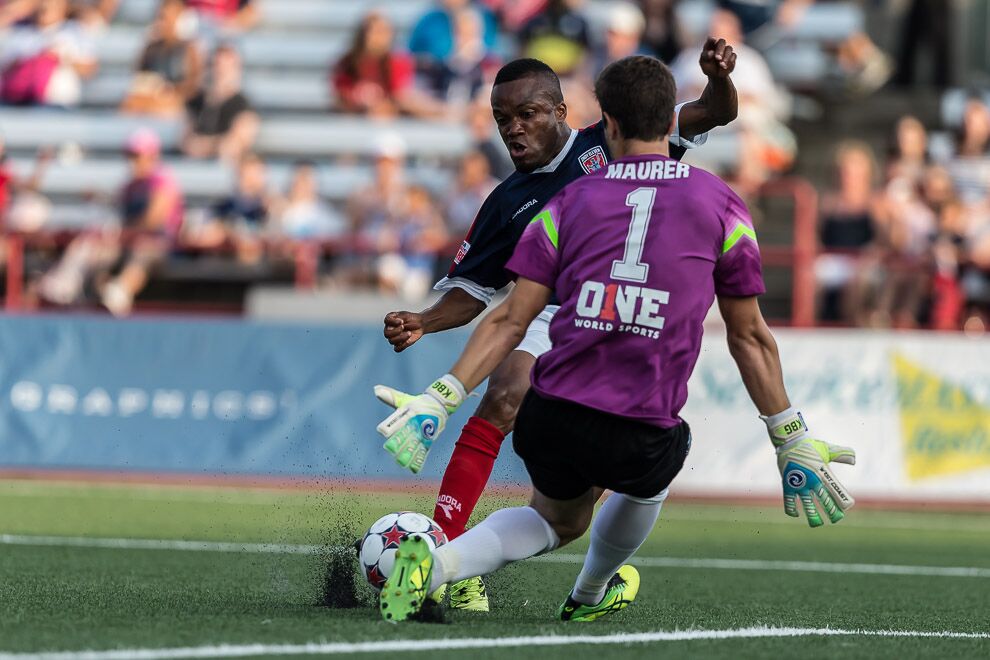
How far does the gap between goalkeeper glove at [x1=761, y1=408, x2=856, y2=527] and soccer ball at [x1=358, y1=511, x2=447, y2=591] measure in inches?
54.3

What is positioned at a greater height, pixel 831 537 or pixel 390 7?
pixel 390 7

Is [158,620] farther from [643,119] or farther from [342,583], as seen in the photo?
[643,119]

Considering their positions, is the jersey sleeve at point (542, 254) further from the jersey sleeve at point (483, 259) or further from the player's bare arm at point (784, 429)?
the jersey sleeve at point (483, 259)

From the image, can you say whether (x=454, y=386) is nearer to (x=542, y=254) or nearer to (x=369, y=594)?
(x=542, y=254)

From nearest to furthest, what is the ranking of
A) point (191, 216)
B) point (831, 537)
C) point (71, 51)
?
point (831, 537) < point (191, 216) < point (71, 51)

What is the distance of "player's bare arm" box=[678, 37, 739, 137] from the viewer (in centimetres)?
598

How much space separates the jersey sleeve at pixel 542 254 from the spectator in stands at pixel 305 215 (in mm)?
10470

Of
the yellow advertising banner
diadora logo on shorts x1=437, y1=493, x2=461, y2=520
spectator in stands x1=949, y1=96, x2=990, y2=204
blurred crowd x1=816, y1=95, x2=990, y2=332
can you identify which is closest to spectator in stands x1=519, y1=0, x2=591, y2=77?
blurred crowd x1=816, y1=95, x2=990, y2=332

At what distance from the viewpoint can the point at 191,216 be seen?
16.7m

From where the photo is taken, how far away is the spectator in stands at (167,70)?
58.6 ft

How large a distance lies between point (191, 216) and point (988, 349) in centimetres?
808

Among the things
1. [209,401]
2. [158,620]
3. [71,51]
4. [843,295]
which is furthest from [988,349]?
[71,51]

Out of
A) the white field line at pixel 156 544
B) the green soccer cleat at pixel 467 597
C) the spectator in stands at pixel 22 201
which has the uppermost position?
the spectator in stands at pixel 22 201

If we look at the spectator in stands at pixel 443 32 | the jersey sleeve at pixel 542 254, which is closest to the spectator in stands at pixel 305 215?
the spectator in stands at pixel 443 32
